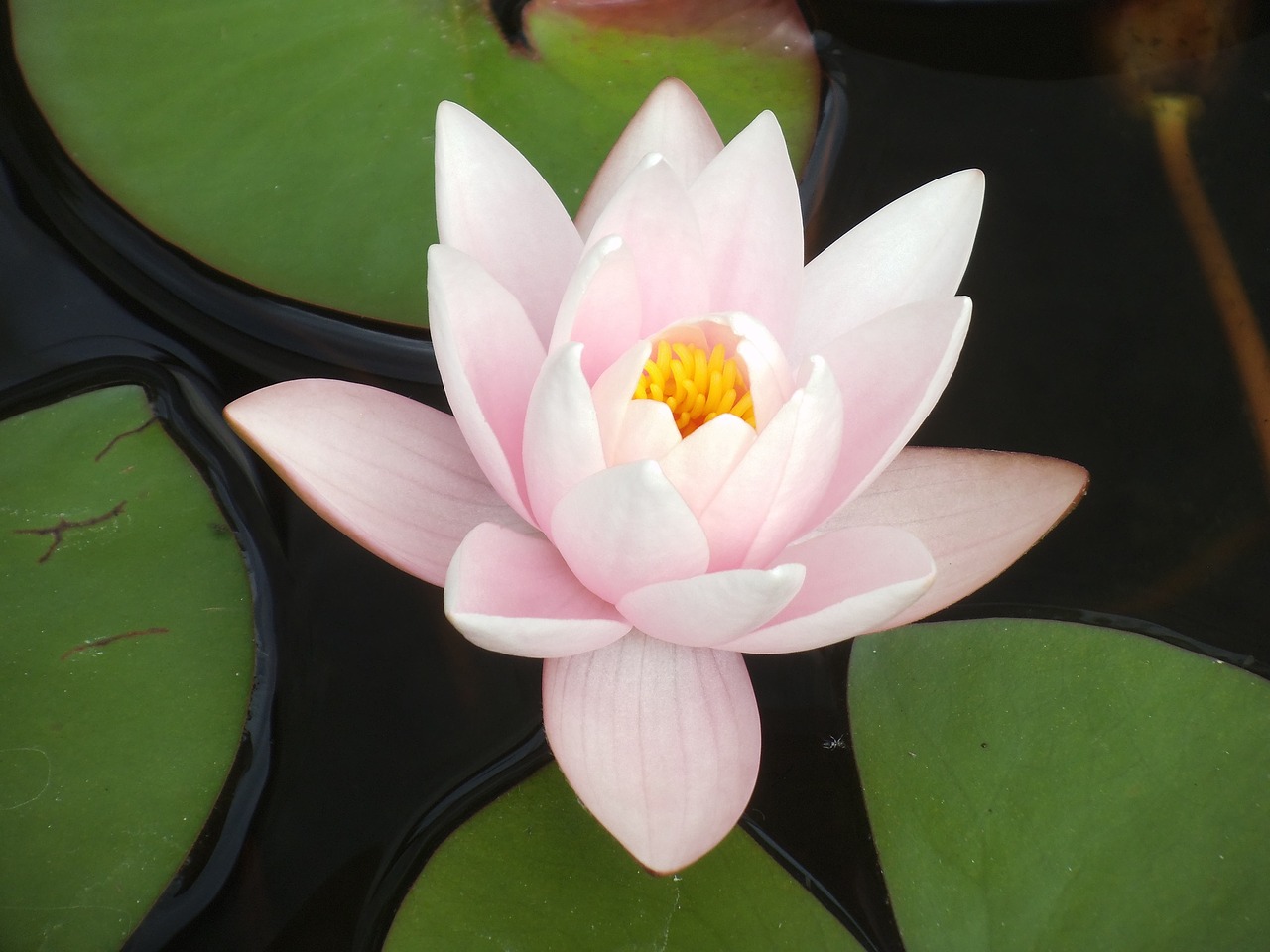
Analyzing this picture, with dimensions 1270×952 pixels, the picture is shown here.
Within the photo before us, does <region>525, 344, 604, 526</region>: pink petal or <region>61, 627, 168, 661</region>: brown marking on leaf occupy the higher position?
<region>525, 344, 604, 526</region>: pink petal

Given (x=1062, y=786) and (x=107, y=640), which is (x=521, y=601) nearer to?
(x=107, y=640)

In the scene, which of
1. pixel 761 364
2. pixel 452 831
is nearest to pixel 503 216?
pixel 761 364

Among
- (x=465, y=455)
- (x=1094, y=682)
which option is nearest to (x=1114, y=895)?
(x=1094, y=682)

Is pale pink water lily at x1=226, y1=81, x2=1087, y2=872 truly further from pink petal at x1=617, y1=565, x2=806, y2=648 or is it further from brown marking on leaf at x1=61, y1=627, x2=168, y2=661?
brown marking on leaf at x1=61, y1=627, x2=168, y2=661

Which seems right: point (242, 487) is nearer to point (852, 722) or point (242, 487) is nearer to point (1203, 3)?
point (852, 722)

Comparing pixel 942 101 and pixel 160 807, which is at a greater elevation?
pixel 942 101

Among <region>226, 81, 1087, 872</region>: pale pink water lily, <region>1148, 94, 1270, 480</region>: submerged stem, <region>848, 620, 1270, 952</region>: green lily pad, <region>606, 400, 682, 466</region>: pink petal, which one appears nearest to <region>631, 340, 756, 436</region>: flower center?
<region>226, 81, 1087, 872</region>: pale pink water lily
